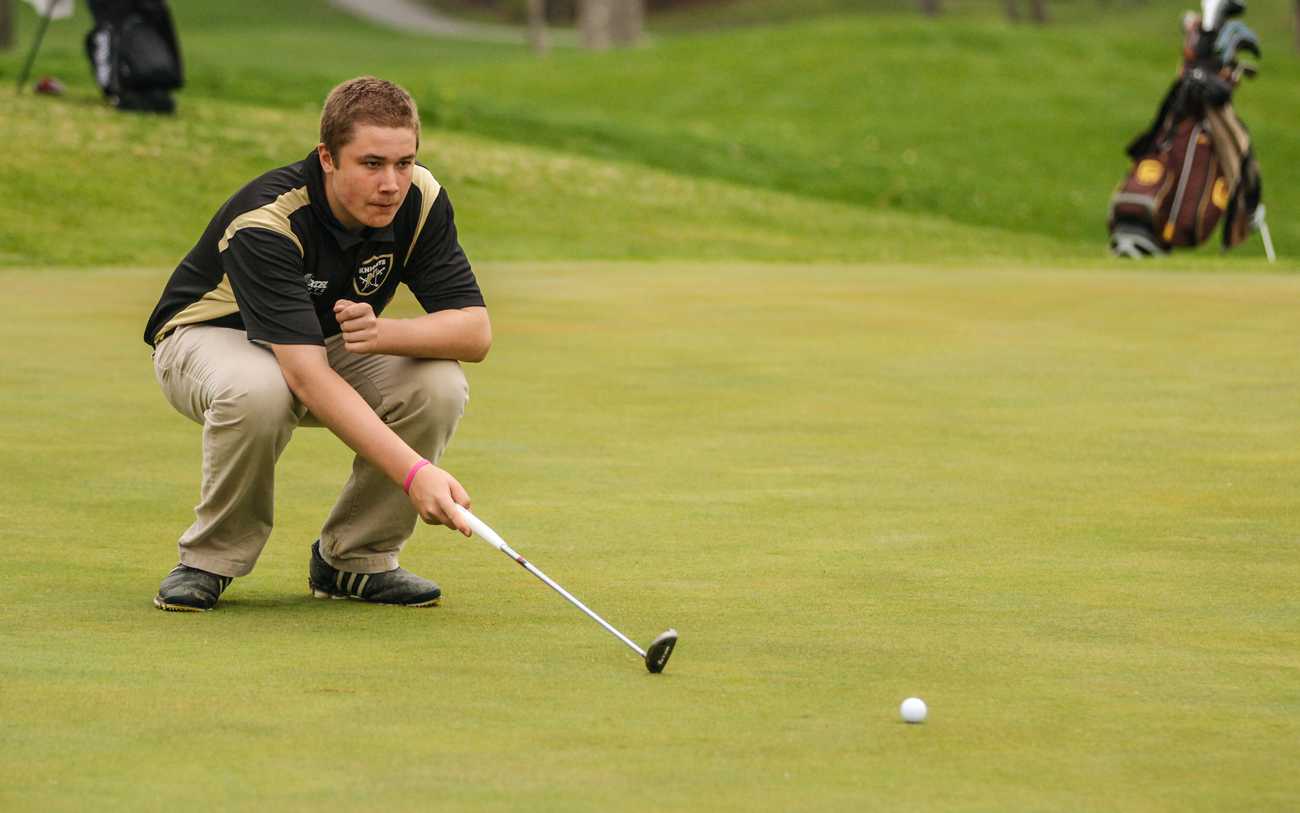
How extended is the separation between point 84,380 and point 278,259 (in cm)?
441

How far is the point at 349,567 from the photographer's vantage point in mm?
5383

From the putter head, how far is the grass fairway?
5cm

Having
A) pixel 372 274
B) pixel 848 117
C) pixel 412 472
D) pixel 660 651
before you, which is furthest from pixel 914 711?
pixel 848 117

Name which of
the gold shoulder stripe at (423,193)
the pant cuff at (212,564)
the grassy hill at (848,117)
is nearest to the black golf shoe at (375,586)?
the pant cuff at (212,564)

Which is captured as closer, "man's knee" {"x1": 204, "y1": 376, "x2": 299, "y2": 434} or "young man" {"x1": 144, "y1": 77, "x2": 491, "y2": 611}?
"young man" {"x1": 144, "y1": 77, "x2": 491, "y2": 611}

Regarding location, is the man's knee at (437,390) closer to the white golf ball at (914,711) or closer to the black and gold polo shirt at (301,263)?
the black and gold polo shirt at (301,263)

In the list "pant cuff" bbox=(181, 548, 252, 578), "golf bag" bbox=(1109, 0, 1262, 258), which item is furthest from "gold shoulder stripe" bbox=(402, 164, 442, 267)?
"golf bag" bbox=(1109, 0, 1262, 258)

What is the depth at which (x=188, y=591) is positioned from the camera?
511cm

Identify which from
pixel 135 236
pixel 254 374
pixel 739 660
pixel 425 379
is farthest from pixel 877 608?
pixel 135 236

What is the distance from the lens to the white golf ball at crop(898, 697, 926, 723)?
13.1ft

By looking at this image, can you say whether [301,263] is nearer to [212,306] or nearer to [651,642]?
[212,306]

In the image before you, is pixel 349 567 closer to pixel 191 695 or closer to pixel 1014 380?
pixel 191 695

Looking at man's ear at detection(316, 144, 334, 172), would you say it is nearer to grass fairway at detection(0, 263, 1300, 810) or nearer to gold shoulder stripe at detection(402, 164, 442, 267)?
gold shoulder stripe at detection(402, 164, 442, 267)

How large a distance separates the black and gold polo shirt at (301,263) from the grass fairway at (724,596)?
2.36ft
